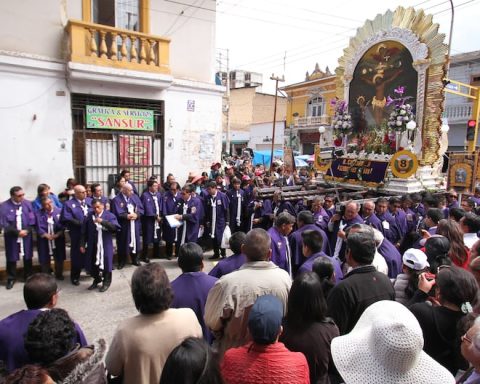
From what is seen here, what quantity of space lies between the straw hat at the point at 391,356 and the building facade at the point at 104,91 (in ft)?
30.0

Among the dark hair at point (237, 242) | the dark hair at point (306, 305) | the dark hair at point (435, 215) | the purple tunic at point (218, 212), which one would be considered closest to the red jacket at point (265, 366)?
the dark hair at point (306, 305)

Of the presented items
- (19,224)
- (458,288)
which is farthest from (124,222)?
(458,288)

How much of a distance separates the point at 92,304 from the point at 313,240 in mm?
3760

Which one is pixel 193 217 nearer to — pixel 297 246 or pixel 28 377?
pixel 297 246

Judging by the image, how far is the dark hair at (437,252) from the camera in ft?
11.0

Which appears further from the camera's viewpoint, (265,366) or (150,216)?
(150,216)

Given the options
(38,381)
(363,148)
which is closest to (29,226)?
(38,381)

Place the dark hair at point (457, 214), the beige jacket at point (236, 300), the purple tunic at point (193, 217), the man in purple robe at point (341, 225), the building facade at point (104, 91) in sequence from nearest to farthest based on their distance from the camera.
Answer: the beige jacket at point (236, 300) → the dark hair at point (457, 214) → the man in purple robe at point (341, 225) → the purple tunic at point (193, 217) → the building facade at point (104, 91)

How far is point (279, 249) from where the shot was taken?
4867 mm

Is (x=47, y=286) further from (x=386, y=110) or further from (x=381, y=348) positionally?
(x=386, y=110)

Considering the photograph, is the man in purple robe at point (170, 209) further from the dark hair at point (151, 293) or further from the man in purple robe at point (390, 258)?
the dark hair at point (151, 293)

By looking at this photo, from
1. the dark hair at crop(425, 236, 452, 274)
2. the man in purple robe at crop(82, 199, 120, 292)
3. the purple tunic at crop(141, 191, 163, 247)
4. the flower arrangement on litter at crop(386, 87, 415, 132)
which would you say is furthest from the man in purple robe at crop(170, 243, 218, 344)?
the flower arrangement on litter at crop(386, 87, 415, 132)

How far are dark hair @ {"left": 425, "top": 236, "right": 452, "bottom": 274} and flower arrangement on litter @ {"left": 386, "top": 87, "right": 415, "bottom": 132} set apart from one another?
8445 mm

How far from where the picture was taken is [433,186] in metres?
11.4
